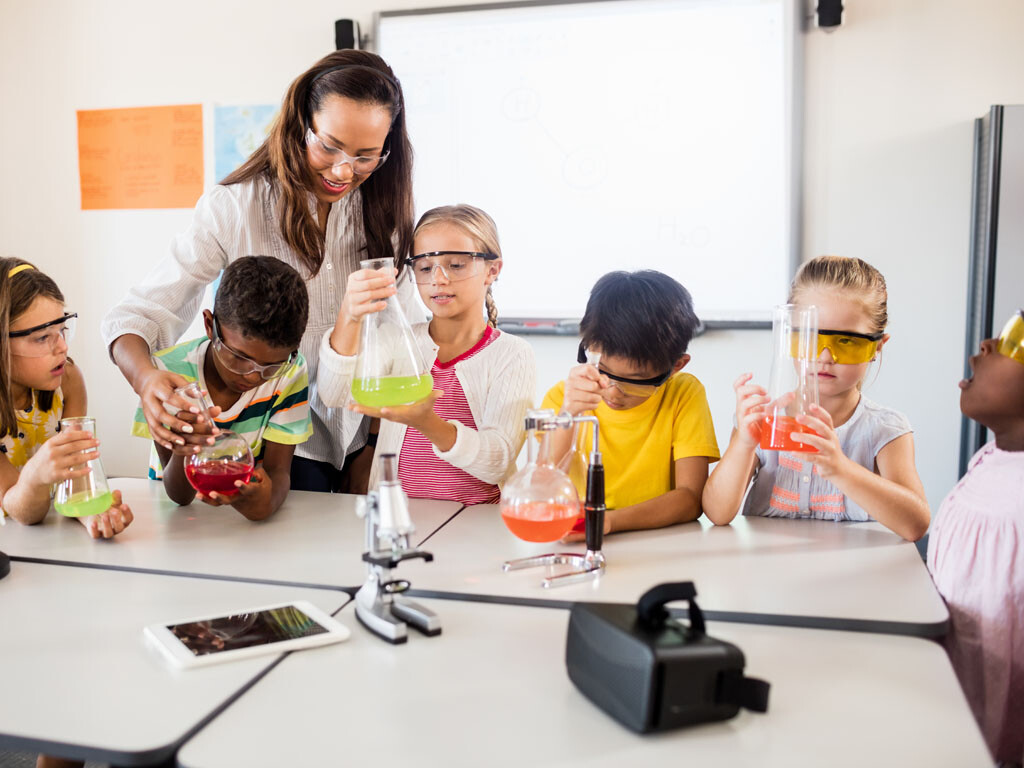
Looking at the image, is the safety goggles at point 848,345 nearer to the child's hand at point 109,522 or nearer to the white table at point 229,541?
the white table at point 229,541

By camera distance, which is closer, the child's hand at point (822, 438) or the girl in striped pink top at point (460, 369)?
the child's hand at point (822, 438)

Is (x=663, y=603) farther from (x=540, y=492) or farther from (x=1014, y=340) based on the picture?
(x=1014, y=340)

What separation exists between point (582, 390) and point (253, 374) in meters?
0.68

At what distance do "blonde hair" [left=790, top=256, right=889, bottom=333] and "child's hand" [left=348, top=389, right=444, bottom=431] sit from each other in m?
0.81

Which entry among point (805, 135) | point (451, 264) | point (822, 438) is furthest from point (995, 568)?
point (805, 135)

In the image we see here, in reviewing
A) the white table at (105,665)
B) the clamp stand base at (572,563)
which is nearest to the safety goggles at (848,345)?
the clamp stand base at (572,563)

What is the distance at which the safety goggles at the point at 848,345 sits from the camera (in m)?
1.63

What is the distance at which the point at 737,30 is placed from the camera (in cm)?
332

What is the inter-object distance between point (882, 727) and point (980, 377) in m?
0.66

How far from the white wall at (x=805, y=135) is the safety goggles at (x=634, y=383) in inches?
72.2

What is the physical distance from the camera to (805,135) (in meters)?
3.35

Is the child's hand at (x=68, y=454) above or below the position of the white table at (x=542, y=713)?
above

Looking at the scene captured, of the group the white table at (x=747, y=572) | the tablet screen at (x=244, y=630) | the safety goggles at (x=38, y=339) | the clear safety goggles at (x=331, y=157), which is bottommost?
the white table at (x=747, y=572)

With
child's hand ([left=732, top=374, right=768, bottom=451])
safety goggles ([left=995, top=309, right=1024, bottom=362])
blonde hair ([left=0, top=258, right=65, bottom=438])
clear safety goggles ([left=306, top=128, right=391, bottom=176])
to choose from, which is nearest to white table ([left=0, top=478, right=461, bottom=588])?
blonde hair ([left=0, top=258, right=65, bottom=438])
